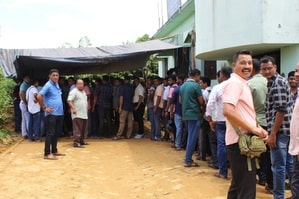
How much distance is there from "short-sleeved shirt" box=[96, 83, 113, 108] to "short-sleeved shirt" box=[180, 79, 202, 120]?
473 cm

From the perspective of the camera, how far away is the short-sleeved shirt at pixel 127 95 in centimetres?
1126

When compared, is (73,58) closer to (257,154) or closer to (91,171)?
(91,171)

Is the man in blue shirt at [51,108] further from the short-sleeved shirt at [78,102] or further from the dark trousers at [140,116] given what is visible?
the dark trousers at [140,116]

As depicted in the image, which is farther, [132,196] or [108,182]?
[108,182]

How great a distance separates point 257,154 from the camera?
362 centimetres

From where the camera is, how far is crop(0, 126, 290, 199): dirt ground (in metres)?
5.70

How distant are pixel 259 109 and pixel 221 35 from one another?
13.6ft

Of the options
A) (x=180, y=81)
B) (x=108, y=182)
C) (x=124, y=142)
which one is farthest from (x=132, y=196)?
(x=124, y=142)

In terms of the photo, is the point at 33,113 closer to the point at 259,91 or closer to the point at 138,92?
the point at 138,92

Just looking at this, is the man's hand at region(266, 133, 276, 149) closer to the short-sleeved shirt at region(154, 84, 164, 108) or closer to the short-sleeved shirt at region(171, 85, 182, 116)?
the short-sleeved shirt at region(171, 85, 182, 116)

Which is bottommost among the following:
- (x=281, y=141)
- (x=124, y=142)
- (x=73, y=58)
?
(x=124, y=142)

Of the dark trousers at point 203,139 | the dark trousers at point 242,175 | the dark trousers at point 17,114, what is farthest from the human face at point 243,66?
the dark trousers at point 17,114

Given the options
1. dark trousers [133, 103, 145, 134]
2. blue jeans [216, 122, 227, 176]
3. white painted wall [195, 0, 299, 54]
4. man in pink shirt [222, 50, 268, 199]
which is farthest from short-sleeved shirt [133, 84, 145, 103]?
man in pink shirt [222, 50, 268, 199]

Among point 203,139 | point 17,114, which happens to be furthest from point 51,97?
point 17,114
